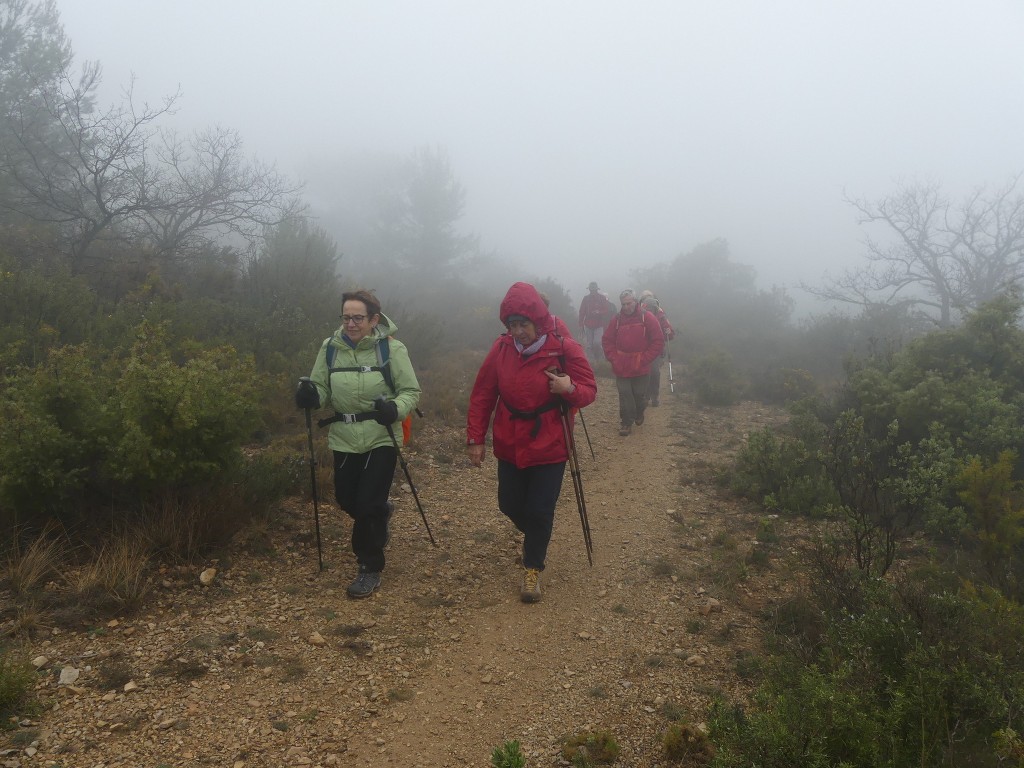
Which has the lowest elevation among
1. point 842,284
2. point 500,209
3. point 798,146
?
point 842,284

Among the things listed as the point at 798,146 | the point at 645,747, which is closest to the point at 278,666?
the point at 645,747

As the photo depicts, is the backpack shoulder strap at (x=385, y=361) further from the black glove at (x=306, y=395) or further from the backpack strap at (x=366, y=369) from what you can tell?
the black glove at (x=306, y=395)

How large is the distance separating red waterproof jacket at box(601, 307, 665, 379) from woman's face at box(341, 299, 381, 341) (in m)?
5.58

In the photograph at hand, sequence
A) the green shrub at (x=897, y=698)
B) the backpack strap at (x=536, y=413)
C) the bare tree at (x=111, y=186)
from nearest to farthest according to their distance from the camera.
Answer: the green shrub at (x=897, y=698)
the backpack strap at (x=536, y=413)
the bare tree at (x=111, y=186)

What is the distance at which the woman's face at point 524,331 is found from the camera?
175 inches

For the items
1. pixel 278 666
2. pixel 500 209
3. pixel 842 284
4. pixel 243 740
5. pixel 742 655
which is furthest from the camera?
pixel 500 209

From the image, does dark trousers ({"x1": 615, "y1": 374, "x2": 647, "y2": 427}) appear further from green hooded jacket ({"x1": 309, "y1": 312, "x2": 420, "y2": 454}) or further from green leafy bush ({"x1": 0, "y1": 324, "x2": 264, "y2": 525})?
green leafy bush ({"x1": 0, "y1": 324, "x2": 264, "y2": 525})

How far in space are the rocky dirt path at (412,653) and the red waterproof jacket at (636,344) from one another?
364 centimetres

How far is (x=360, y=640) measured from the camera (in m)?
3.98

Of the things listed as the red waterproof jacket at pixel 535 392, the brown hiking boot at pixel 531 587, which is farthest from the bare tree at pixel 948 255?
the brown hiking boot at pixel 531 587

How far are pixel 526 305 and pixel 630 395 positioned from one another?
574 centimetres

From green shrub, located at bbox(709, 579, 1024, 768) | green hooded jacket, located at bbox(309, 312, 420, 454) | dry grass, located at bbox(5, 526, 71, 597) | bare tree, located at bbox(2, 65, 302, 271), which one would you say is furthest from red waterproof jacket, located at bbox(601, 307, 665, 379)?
bare tree, located at bbox(2, 65, 302, 271)

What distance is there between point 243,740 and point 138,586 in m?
1.51

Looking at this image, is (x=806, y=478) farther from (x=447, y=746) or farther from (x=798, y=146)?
(x=798, y=146)
